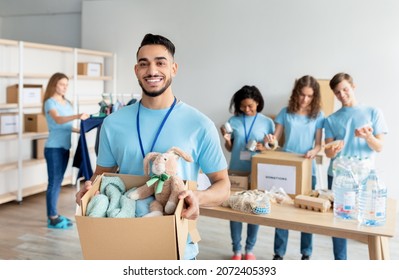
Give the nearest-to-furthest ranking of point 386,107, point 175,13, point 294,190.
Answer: point 294,190 < point 386,107 < point 175,13

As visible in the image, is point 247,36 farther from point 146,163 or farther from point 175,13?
point 146,163

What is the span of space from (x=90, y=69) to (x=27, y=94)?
4.04 feet

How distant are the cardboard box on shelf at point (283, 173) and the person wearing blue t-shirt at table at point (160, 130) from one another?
100cm

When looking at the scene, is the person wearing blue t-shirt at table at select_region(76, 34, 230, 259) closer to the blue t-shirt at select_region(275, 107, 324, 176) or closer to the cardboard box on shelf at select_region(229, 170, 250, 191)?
the cardboard box on shelf at select_region(229, 170, 250, 191)

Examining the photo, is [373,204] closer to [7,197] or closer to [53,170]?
[53,170]

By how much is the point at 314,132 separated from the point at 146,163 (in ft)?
6.54

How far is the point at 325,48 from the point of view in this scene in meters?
5.09

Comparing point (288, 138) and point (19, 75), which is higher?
point (19, 75)

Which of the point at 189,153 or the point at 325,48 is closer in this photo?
the point at 189,153

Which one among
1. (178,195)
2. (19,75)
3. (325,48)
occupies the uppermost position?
(325,48)

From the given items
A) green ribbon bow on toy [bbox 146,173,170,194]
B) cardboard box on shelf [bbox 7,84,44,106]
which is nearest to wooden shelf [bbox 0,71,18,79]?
cardboard box on shelf [bbox 7,84,44,106]

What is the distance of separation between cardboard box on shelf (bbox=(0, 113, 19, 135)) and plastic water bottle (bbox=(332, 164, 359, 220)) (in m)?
3.60

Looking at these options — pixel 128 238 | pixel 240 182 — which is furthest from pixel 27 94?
pixel 128 238

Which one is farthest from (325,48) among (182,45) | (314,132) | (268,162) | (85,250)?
(85,250)
